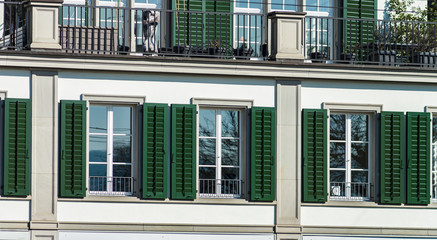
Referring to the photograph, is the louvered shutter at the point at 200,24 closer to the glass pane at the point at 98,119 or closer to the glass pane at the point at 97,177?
the glass pane at the point at 98,119

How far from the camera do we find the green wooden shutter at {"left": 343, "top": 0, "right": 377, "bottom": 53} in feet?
92.9

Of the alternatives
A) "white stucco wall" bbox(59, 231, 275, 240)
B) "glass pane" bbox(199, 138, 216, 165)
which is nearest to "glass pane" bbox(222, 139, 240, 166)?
"glass pane" bbox(199, 138, 216, 165)

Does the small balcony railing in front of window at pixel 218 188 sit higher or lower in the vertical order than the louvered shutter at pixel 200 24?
lower

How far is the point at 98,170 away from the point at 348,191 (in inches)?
192

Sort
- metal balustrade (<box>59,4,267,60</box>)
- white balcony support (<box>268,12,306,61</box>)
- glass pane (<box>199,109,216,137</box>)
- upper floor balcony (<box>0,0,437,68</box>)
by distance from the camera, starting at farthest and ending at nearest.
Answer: white balcony support (<box>268,12,306,61</box>) < glass pane (<box>199,109,216,137</box>) < upper floor balcony (<box>0,0,437,68</box>) < metal balustrade (<box>59,4,267,60</box>)

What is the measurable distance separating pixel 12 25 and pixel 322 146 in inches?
250

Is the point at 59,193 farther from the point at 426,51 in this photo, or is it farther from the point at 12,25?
the point at 426,51

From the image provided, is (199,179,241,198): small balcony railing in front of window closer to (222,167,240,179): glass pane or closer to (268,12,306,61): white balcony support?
(222,167,240,179): glass pane

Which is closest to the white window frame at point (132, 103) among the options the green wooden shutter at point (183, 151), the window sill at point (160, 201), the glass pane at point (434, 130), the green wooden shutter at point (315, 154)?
the window sill at point (160, 201)

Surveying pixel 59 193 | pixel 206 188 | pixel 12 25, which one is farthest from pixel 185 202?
pixel 12 25

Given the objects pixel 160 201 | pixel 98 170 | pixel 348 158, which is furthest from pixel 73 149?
pixel 348 158

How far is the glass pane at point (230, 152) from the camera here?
26.4 meters

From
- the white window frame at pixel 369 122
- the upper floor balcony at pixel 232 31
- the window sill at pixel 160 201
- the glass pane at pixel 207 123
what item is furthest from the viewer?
the white window frame at pixel 369 122

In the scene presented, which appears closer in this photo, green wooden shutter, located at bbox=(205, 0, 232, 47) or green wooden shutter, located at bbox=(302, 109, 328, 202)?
green wooden shutter, located at bbox=(302, 109, 328, 202)
